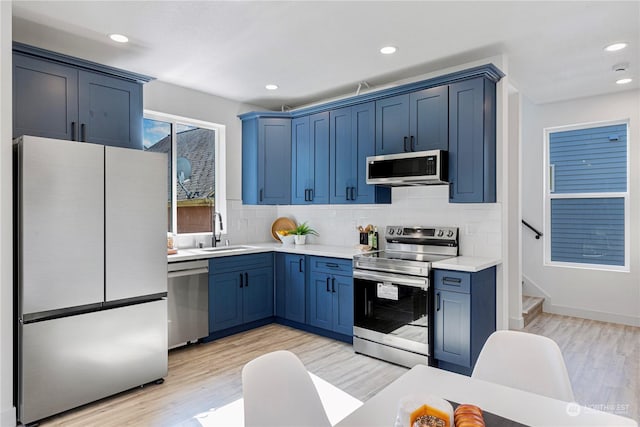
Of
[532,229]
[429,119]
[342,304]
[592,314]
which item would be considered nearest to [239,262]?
[342,304]

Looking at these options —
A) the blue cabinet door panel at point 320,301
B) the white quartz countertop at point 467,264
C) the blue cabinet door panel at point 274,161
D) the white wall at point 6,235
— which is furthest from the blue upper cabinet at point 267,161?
the white wall at point 6,235

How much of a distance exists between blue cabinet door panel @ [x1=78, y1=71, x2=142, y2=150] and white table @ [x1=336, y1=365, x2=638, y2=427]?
2958 millimetres

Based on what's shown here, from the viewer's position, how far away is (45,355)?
97.6 inches

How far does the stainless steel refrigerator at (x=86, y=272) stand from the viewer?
2432mm

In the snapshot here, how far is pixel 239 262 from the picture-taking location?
13.5 ft

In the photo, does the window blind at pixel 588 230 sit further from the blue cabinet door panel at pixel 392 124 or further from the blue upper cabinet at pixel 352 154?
the blue cabinet door panel at pixel 392 124

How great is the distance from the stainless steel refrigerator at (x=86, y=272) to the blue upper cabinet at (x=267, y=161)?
67.4 inches

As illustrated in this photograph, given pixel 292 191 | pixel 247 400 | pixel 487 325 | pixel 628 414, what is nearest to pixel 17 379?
pixel 247 400

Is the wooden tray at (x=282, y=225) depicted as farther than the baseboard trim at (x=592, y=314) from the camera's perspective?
Yes

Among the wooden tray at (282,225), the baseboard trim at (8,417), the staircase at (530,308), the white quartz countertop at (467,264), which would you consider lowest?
the baseboard trim at (8,417)

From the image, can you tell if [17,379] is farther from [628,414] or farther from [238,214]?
[628,414]

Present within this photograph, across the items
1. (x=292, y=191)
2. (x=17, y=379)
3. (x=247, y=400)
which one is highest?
(x=292, y=191)

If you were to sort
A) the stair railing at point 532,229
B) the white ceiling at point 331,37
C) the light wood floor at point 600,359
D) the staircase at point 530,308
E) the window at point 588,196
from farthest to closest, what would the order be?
1. the stair railing at point 532,229
2. the window at point 588,196
3. the staircase at point 530,308
4. the light wood floor at point 600,359
5. the white ceiling at point 331,37

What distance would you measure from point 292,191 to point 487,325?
2.58m
